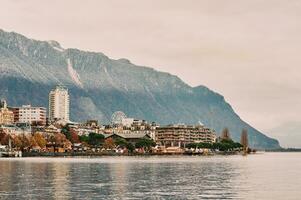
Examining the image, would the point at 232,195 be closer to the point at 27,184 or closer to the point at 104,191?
the point at 104,191

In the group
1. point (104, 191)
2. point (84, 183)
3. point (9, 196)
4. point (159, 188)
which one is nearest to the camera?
point (9, 196)

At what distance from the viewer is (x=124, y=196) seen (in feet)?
191

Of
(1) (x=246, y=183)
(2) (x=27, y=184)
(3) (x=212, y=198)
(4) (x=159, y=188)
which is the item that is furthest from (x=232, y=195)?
(2) (x=27, y=184)

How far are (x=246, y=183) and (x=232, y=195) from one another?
1565 cm

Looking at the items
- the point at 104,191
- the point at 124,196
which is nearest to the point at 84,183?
the point at 104,191

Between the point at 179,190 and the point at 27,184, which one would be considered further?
the point at 27,184

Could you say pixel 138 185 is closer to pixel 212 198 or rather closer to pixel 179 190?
pixel 179 190

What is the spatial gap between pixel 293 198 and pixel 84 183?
947 inches

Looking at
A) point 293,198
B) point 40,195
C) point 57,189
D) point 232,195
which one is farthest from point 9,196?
point 293,198

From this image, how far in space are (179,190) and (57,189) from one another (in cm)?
1122

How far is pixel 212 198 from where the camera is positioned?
2266 inches

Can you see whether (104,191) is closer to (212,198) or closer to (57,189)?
(57,189)

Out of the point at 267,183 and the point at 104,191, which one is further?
the point at 267,183

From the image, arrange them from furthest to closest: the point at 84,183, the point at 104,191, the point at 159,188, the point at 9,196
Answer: the point at 84,183 → the point at 159,188 → the point at 104,191 → the point at 9,196
